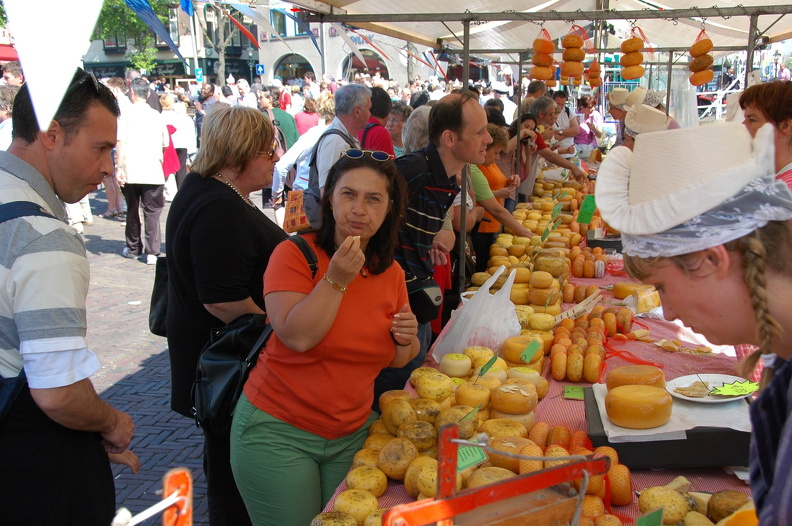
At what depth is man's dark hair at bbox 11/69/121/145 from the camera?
1.54 m

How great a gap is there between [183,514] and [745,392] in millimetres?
1784

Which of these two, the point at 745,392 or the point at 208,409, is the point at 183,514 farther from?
the point at 745,392

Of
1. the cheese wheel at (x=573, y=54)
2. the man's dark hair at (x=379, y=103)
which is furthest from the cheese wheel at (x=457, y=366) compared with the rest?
the cheese wheel at (x=573, y=54)

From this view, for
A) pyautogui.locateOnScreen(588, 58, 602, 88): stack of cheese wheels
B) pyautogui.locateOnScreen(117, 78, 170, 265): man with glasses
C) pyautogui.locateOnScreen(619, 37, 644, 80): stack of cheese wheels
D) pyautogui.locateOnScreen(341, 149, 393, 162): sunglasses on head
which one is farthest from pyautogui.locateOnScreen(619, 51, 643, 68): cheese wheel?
pyautogui.locateOnScreen(341, 149, 393, 162): sunglasses on head

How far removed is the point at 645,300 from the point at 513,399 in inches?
59.9

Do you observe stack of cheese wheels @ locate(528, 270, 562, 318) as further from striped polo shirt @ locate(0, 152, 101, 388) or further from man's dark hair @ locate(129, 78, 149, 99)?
man's dark hair @ locate(129, 78, 149, 99)

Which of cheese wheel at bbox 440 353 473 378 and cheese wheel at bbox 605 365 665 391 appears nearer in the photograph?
cheese wheel at bbox 605 365 665 391

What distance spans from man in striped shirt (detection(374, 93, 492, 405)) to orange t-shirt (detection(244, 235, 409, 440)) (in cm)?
87

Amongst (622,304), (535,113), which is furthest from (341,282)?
(535,113)

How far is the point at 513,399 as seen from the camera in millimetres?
2043

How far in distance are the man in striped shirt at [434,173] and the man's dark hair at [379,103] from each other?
238 centimetres

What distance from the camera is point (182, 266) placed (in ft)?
7.75

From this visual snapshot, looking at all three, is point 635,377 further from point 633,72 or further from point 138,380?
point 633,72

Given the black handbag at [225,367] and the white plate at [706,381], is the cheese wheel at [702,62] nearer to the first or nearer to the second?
the white plate at [706,381]
